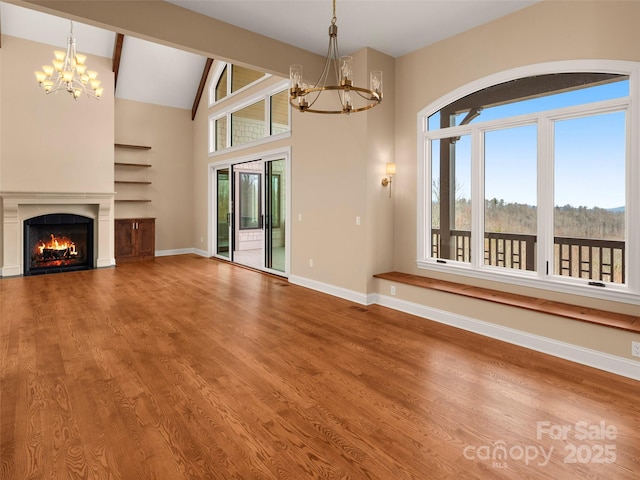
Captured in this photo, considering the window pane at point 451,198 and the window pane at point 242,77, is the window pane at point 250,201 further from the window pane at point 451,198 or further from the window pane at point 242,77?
the window pane at point 451,198

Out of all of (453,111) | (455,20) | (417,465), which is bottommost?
(417,465)

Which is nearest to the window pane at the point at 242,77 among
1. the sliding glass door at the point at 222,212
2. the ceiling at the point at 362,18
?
the sliding glass door at the point at 222,212

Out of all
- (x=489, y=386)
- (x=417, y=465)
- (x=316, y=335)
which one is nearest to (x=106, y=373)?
(x=316, y=335)

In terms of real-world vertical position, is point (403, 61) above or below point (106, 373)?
above

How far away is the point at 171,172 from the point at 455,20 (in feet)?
25.2

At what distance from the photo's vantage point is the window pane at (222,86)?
29.0 ft

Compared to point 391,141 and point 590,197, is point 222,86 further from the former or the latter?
point 590,197

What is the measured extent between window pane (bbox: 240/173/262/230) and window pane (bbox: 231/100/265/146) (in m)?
0.76

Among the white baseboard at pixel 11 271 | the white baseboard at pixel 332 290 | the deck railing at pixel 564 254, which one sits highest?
the deck railing at pixel 564 254

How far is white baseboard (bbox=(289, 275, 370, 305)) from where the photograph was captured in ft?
17.4

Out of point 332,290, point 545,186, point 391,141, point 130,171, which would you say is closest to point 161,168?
point 130,171

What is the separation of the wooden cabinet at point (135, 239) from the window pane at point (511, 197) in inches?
292

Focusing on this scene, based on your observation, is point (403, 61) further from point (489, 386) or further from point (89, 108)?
point (89, 108)

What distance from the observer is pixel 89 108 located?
7.65 meters
